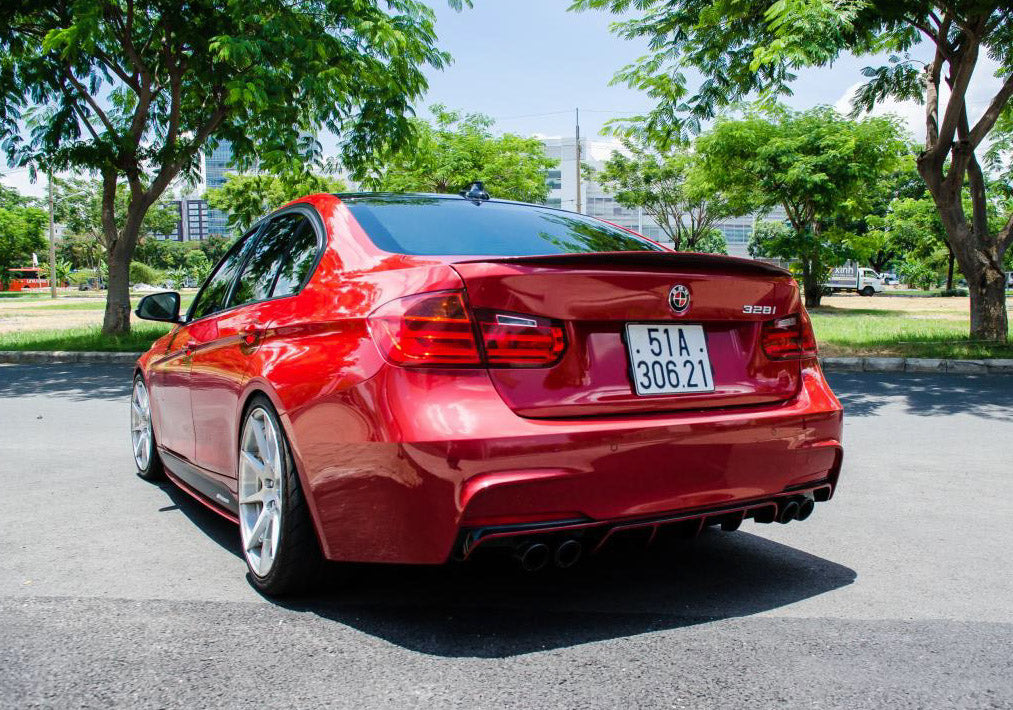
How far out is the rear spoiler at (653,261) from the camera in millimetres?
2686

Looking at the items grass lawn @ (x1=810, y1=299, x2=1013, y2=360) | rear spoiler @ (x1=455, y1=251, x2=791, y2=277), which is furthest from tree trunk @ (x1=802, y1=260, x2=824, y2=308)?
rear spoiler @ (x1=455, y1=251, x2=791, y2=277)

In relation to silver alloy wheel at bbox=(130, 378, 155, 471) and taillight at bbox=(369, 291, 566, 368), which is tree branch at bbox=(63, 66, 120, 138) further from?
taillight at bbox=(369, 291, 566, 368)

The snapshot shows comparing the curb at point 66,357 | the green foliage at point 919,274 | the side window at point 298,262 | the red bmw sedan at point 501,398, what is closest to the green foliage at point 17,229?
the curb at point 66,357

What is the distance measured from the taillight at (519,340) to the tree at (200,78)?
9972 millimetres

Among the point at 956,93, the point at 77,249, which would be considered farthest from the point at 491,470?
the point at 77,249

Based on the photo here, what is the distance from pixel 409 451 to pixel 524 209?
1636mm

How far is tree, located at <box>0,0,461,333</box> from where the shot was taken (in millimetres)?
12211

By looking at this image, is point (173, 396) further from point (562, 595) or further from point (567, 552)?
point (567, 552)

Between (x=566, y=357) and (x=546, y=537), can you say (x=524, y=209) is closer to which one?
(x=566, y=357)

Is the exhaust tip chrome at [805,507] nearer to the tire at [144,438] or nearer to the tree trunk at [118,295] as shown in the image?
the tire at [144,438]

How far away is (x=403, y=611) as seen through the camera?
300 centimetres

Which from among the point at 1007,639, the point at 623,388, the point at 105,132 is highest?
the point at 105,132

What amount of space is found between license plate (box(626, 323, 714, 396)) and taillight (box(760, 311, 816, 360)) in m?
0.32

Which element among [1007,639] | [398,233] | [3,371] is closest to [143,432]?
[398,233]
